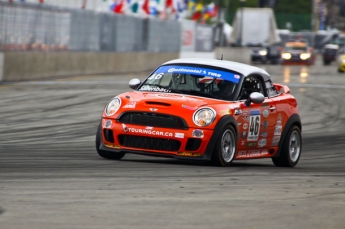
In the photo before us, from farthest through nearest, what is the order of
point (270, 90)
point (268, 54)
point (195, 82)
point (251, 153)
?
point (268, 54) → point (270, 90) → point (251, 153) → point (195, 82)

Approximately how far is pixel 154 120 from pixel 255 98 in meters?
1.33

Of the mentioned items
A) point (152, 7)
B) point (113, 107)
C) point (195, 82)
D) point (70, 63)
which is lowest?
point (70, 63)

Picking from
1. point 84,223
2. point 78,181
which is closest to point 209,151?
point 78,181

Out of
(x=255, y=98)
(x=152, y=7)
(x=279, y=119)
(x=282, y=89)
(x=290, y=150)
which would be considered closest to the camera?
(x=255, y=98)

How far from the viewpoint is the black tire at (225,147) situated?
407 inches

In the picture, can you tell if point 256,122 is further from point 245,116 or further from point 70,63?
point 70,63

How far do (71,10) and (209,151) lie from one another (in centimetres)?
2365

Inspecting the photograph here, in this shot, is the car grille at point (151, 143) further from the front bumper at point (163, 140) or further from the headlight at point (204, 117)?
the headlight at point (204, 117)

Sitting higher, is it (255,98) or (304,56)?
(255,98)

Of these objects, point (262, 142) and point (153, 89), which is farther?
point (262, 142)

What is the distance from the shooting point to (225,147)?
34.7ft

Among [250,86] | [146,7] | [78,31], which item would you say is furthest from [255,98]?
[146,7]

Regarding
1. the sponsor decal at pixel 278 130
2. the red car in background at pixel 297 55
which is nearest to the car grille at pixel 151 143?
the sponsor decal at pixel 278 130

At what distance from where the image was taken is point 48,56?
1180 inches
